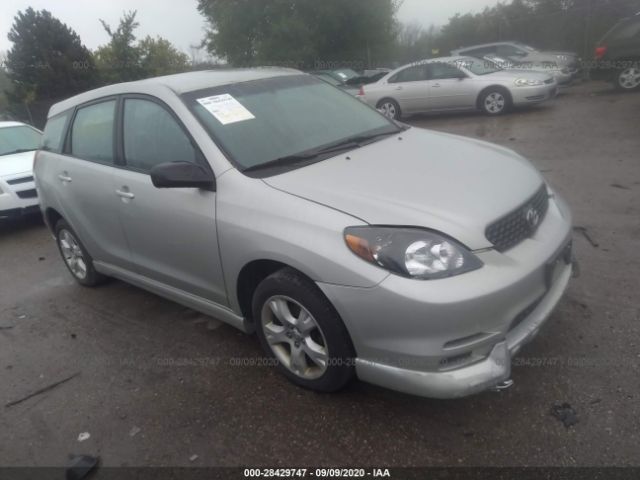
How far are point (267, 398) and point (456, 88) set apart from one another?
973cm

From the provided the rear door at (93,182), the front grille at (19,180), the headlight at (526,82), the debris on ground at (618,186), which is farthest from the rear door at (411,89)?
the rear door at (93,182)

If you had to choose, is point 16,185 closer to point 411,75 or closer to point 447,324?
point 447,324

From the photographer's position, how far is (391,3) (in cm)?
2475

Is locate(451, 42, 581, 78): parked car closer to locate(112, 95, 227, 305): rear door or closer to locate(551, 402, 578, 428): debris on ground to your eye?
locate(112, 95, 227, 305): rear door

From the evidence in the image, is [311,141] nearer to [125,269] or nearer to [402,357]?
[402,357]

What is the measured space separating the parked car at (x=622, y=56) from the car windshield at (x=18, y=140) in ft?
38.2

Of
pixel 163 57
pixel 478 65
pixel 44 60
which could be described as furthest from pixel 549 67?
pixel 163 57

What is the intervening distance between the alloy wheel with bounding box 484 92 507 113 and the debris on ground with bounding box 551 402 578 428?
30.4 feet

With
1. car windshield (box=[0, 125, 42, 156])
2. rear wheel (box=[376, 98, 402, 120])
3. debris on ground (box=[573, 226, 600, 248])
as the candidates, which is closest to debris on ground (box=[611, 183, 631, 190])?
debris on ground (box=[573, 226, 600, 248])

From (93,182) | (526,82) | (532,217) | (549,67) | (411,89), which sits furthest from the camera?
(549,67)

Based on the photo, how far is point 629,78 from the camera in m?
11.2

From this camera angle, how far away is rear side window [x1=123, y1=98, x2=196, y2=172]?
3.04 meters

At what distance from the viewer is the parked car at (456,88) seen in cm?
1036

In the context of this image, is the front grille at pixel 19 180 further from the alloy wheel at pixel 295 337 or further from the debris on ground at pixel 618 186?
the debris on ground at pixel 618 186
